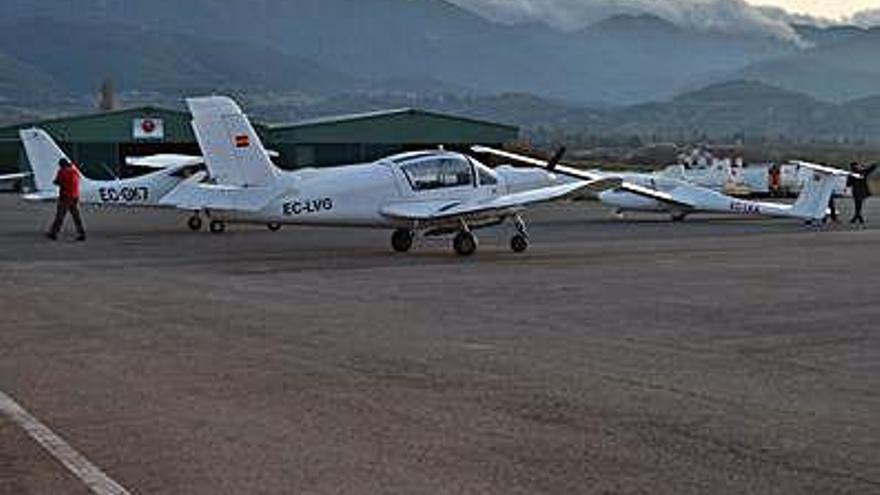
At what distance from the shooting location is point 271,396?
9.38 m

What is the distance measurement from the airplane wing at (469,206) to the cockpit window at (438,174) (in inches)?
12.8

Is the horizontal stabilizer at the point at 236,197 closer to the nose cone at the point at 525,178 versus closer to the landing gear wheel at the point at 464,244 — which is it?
the landing gear wheel at the point at 464,244

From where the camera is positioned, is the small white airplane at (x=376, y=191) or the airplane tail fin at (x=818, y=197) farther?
the airplane tail fin at (x=818, y=197)

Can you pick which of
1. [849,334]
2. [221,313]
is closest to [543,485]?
[849,334]

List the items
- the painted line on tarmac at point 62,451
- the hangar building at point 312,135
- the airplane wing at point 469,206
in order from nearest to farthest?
the painted line on tarmac at point 62,451 < the airplane wing at point 469,206 < the hangar building at point 312,135

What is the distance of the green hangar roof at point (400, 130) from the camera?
6500 cm

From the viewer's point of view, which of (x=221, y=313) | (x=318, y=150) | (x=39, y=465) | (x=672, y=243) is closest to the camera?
(x=39, y=465)

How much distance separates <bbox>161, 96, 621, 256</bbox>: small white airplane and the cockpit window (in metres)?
0.02

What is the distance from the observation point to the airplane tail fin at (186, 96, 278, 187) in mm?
23781

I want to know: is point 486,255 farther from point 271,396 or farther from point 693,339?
point 271,396

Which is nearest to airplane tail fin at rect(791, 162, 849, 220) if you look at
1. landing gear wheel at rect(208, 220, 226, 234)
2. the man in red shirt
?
landing gear wheel at rect(208, 220, 226, 234)

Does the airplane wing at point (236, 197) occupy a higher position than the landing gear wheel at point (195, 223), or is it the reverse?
the airplane wing at point (236, 197)

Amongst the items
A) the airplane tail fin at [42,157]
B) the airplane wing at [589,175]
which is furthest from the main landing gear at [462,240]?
the airplane tail fin at [42,157]

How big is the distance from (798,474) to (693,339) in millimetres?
5365
